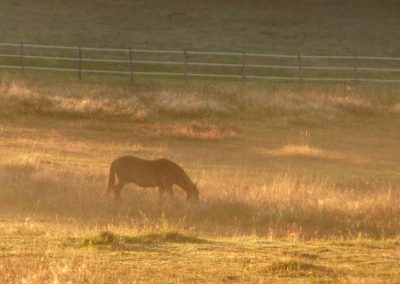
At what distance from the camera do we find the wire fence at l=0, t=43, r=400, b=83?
43.1 metres

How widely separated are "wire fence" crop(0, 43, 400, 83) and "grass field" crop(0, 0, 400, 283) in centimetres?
165

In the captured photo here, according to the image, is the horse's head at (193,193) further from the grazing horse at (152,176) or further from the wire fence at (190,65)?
the wire fence at (190,65)

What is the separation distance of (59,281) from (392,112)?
92.6ft

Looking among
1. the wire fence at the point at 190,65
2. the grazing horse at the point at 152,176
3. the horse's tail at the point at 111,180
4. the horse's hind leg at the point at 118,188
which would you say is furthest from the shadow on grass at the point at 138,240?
the wire fence at the point at 190,65

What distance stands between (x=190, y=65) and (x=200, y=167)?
A: 910 inches

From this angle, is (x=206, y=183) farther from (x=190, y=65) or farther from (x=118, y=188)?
(x=190, y=65)

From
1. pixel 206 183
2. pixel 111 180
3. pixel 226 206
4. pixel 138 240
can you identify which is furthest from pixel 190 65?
pixel 138 240

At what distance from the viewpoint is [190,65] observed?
4631cm

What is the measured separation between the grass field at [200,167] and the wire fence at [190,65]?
1.65 meters

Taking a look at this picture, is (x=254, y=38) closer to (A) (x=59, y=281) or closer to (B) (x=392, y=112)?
(B) (x=392, y=112)

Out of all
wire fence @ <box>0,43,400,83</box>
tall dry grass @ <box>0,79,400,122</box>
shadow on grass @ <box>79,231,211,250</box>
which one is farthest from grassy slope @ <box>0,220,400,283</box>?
wire fence @ <box>0,43,400,83</box>

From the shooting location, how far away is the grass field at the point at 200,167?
11352 millimetres

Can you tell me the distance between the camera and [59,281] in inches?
377

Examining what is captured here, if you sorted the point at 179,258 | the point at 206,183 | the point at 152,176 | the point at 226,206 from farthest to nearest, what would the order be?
the point at 206,183 < the point at 152,176 < the point at 226,206 < the point at 179,258
